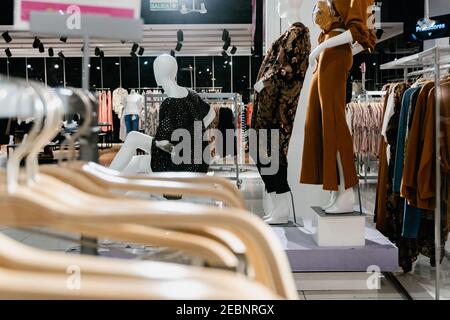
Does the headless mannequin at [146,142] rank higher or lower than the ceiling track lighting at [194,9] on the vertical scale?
lower

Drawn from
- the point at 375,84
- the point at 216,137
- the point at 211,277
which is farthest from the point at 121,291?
the point at 375,84

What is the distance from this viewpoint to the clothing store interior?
709mm

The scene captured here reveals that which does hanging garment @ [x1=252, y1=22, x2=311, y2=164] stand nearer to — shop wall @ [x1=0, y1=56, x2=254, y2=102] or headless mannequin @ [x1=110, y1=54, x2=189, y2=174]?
headless mannequin @ [x1=110, y1=54, x2=189, y2=174]

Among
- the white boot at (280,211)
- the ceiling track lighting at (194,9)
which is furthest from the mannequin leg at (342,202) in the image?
the ceiling track lighting at (194,9)

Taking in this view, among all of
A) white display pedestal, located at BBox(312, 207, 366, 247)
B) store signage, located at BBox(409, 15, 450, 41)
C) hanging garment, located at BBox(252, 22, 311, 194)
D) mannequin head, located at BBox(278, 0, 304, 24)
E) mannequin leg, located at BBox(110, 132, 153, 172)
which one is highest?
store signage, located at BBox(409, 15, 450, 41)

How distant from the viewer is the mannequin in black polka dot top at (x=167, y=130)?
3055 millimetres

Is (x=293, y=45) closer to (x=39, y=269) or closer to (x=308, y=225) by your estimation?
(x=308, y=225)

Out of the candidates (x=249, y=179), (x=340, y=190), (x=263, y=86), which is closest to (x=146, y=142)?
(x=263, y=86)

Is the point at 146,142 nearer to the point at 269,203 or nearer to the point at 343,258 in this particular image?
the point at 269,203

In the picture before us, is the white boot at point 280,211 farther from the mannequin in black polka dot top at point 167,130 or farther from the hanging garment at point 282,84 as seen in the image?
the mannequin in black polka dot top at point 167,130

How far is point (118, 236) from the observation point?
0.79m

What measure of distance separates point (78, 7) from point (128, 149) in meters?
1.65

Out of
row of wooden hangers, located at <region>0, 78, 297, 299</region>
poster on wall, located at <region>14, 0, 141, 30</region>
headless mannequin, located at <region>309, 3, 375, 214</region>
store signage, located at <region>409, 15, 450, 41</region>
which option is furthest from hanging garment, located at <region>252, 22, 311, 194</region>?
store signage, located at <region>409, 15, 450, 41</region>
